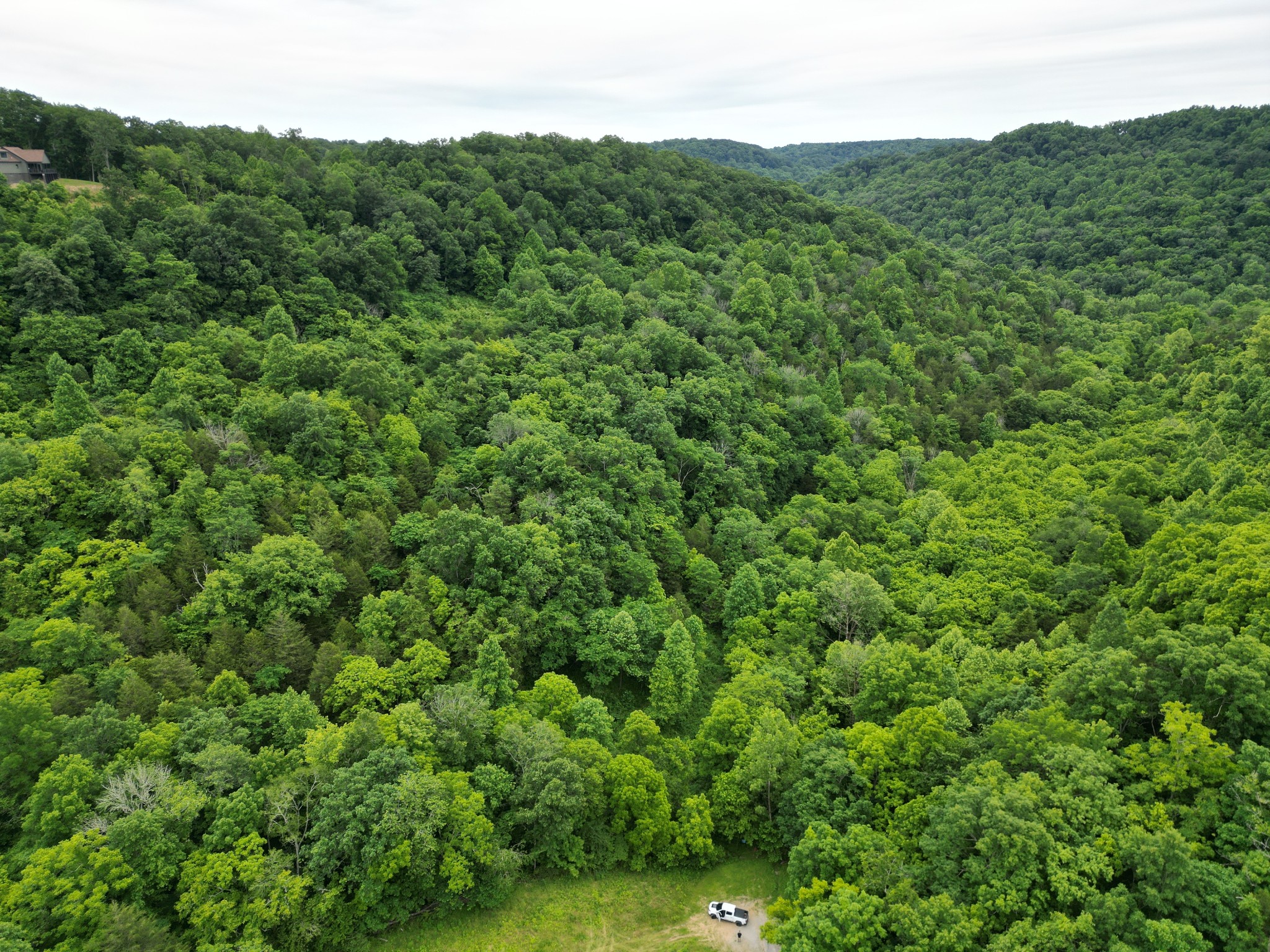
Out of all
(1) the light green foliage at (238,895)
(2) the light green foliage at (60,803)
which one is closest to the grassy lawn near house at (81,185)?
(2) the light green foliage at (60,803)

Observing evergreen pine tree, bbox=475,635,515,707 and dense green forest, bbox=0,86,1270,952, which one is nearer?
dense green forest, bbox=0,86,1270,952

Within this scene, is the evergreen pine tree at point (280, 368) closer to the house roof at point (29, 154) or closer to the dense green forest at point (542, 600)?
the dense green forest at point (542, 600)

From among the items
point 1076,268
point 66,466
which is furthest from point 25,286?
point 1076,268

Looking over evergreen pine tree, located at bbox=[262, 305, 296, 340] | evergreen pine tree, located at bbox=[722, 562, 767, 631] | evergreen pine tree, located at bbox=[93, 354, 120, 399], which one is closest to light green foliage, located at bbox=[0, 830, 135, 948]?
evergreen pine tree, located at bbox=[93, 354, 120, 399]

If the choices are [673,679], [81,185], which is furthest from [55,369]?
[673,679]

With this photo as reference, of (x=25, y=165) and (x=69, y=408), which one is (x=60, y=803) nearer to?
(x=69, y=408)

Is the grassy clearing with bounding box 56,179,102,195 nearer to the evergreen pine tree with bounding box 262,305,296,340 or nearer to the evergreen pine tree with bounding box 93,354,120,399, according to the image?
the evergreen pine tree with bounding box 262,305,296,340
